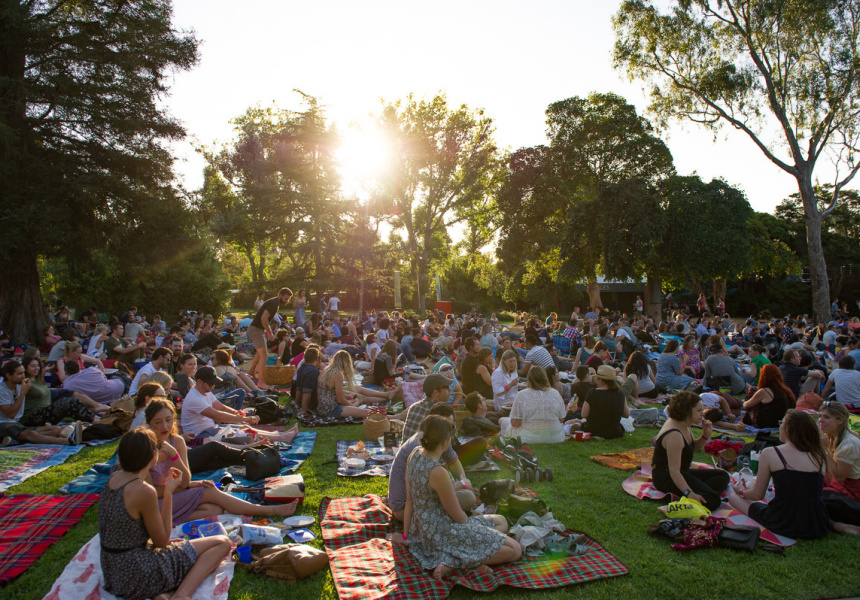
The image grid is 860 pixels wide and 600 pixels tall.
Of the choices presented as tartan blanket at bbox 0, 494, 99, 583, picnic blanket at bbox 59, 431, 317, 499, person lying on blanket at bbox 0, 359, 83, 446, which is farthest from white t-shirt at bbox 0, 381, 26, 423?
tartan blanket at bbox 0, 494, 99, 583

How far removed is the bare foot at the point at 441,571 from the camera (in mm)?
3812

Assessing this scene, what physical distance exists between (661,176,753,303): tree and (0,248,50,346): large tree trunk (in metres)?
23.1

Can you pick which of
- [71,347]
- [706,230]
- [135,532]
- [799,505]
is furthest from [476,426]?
[706,230]

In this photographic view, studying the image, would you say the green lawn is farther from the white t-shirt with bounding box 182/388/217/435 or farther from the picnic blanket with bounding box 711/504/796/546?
the white t-shirt with bounding box 182/388/217/435

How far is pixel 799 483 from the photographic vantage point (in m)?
4.46

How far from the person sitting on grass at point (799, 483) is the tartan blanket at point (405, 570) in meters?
1.57

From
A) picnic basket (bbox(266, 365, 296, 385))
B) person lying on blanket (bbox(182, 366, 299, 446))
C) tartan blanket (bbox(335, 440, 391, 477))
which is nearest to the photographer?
tartan blanket (bbox(335, 440, 391, 477))

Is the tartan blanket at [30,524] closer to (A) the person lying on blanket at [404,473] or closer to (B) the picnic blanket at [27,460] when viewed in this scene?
(B) the picnic blanket at [27,460]

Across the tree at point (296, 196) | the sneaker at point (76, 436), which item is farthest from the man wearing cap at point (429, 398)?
the tree at point (296, 196)

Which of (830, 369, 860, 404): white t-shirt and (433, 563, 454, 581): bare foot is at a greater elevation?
(830, 369, 860, 404): white t-shirt

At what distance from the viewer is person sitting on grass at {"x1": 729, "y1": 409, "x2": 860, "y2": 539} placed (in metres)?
4.44

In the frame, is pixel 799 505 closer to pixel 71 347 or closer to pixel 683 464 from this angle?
pixel 683 464

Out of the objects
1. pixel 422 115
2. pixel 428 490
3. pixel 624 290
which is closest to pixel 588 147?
pixel 422 115

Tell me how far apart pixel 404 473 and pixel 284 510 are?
119 centimetres
